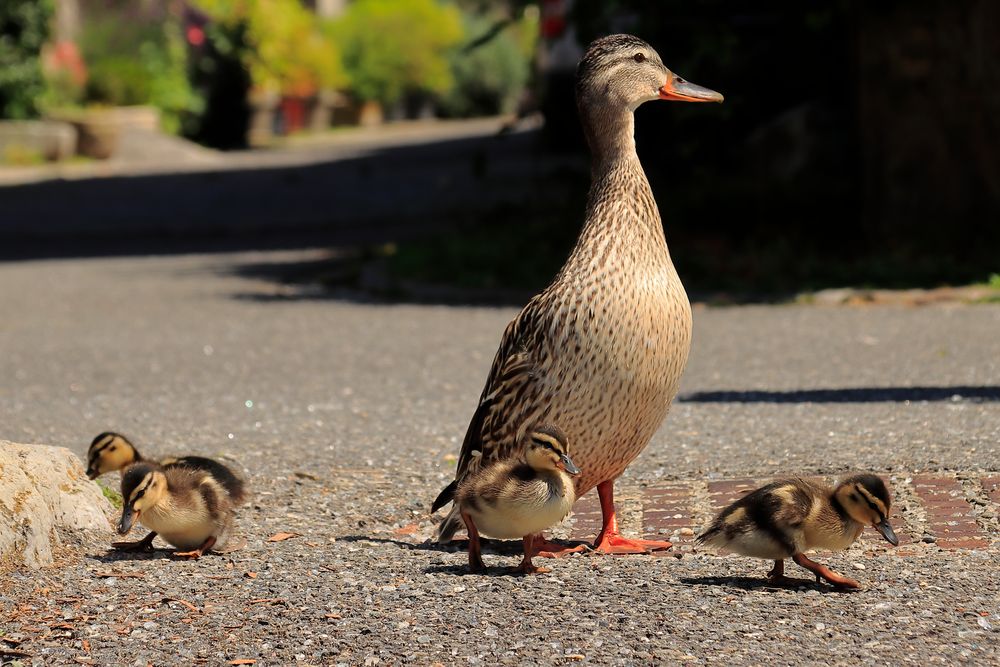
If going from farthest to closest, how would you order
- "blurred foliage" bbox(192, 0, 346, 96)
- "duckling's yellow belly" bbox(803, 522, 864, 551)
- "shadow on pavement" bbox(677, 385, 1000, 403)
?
"blurred foliage" bbox(192, 0, 346, 96)
"shadow on pavement" bbox(677, 385, 1000, 403)
"duckling's yellow belly" bbox(803, 522, 864, 551)

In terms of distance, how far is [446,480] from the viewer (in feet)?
24.2

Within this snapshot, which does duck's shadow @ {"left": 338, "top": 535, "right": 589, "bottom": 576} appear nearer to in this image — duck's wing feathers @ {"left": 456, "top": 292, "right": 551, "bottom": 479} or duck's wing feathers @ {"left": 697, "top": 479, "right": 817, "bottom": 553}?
duck's wing feathers @ {"left": 456, "top": 292, "right": 551, "bottom": 479}

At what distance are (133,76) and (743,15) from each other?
22520 millimetres

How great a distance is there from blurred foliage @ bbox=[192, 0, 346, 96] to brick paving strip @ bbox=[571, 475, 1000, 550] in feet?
112

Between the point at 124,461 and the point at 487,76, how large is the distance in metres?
47.8

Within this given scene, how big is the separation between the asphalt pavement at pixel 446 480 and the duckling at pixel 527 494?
0.55 feet

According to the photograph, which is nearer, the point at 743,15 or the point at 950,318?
the point at 950,318

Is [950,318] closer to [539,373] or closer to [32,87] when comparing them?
[539,373]

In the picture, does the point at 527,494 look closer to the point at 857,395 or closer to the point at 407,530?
the point at 407,530

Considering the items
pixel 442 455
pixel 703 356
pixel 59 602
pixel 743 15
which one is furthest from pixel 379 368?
pixel 743 15

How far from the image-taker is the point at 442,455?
791cm

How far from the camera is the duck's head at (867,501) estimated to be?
5.40 m

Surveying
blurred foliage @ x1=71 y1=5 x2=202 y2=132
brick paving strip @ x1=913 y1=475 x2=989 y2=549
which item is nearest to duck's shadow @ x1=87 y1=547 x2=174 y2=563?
brick paving strip @ x1=913 y1=475 x2=989 y2=549

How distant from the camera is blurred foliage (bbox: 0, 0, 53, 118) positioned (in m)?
30.7
